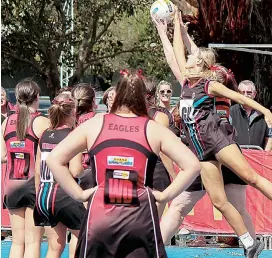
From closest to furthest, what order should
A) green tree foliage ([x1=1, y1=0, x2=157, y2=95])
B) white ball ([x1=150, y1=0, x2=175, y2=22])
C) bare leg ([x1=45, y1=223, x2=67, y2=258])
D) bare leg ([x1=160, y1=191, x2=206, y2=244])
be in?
bare leg ([x1=45, y1=223, x2=67, y2=258]) < bare leg ([x1=160, y1=191, x2=206, y2=244]) < white ball ([x1=150, y1=0, x2=175, y2=22]) < green tree foliage ([x1=1, y1=0, x2=157, y2=95])

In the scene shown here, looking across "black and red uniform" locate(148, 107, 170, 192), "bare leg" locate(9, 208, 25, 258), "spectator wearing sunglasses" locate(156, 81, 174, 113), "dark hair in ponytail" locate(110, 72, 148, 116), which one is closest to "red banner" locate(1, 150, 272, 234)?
"spectator wearing sunglasses" locate(156, 81, 174, 113)

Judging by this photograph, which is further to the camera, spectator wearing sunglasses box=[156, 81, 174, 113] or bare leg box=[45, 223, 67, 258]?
A: spectator wearing sunglasses box=[156, 81, 174, 113]

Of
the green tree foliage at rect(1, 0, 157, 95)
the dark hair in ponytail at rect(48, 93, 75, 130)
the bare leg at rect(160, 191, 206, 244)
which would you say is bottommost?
the green tree foliage at rect(1, 0, 157, 95)

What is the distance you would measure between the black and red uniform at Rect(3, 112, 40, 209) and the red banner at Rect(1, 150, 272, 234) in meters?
3.66

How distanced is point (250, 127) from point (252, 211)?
3.54 ft

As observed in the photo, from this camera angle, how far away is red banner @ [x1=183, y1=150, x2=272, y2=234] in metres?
10.7

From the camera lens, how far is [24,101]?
305 inches

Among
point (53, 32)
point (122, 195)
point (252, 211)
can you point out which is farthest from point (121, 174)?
point (53, 32)

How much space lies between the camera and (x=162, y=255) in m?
5.46

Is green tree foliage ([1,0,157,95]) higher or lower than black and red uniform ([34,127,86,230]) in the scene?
lower

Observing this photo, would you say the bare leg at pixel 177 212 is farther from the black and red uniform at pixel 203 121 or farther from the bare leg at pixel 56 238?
the bare leg at pixel 56 238

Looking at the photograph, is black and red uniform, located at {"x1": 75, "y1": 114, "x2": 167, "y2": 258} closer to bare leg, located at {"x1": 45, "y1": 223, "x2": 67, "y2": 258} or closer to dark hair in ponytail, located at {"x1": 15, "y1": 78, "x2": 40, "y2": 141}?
bare leg, located at {"x1": 45, "y1": 223, "x2": 67, "y2": 258}

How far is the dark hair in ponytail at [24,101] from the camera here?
25.0 ft

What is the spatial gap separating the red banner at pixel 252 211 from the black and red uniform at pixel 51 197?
384 cm
